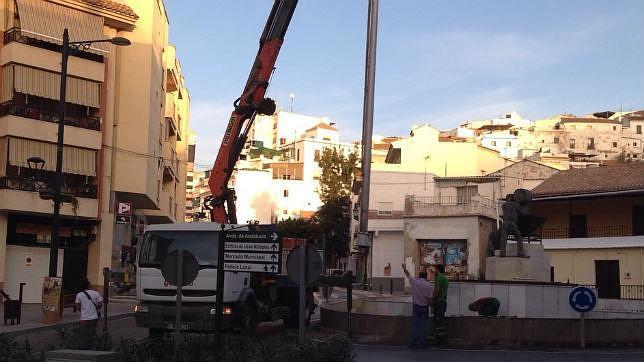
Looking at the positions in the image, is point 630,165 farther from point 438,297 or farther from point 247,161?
point 247,161

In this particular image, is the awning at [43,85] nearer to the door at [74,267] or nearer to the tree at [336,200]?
the door at [74,267]

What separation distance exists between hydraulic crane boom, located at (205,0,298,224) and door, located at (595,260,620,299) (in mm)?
26265

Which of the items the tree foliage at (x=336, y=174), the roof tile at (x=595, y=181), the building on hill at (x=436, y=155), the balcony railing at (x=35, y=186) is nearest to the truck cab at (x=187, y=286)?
the balcony railing at (x=35, y=186)

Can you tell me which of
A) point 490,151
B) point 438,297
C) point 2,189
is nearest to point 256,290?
point 438,297

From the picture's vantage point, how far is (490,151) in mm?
80938

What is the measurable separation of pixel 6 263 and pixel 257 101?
543 inches

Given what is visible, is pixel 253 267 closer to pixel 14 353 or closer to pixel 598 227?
pixel 14 353

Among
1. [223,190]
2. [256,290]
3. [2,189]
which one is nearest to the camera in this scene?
[256,290]

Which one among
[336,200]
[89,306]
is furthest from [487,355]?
[336,200]

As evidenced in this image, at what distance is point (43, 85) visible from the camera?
33.1 meters

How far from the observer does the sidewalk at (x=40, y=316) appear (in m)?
20.7

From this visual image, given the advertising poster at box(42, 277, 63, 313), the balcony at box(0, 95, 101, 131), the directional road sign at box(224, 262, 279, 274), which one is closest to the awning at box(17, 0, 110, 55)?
the balcony at box(0, 95, 101, 131)

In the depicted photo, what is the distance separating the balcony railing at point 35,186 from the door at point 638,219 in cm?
2970

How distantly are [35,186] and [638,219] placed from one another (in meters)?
32.5
